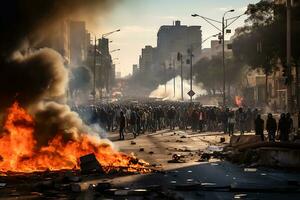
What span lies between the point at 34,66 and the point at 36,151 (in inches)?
122

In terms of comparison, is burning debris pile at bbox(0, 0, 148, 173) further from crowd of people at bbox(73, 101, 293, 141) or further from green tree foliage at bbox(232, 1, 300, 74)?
green tree foliage at bbox(232, 1, 300, 74)

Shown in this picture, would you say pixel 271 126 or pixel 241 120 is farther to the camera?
pixel 241 120

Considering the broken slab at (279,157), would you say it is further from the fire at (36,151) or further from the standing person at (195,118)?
the standing person at (195,118)

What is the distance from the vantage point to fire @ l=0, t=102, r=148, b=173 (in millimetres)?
17547

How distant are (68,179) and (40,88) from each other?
18.9 ft

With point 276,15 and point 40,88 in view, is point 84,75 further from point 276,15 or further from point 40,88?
point 40,88

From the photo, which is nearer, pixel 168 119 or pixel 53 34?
pixel 53 34

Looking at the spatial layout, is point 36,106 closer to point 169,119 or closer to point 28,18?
point 28,18

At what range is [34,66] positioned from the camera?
778 inches

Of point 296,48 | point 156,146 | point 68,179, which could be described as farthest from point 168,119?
point 68,179

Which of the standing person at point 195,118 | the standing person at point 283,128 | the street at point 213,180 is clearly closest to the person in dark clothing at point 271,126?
the standing person at point 283,128

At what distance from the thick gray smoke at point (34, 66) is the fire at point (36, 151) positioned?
1.00ft

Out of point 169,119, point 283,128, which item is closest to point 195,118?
point 169,119

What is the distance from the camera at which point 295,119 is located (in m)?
28.9
